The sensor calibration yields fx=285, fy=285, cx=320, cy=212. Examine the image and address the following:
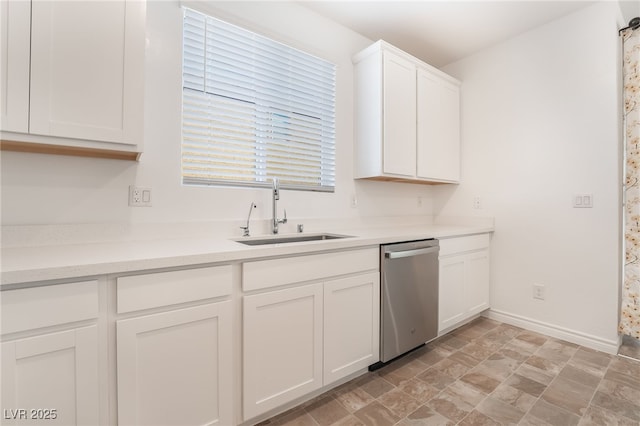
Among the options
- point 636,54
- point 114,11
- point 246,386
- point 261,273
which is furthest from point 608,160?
point 114,11

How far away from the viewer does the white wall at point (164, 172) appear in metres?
1.40

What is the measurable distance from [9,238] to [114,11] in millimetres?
1135

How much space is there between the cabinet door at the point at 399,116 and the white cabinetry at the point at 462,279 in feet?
2.52

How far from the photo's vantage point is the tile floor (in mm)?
1510

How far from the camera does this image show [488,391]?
1.73 m

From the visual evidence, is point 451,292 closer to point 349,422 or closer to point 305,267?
point 349,422

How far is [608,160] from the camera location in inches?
87.5

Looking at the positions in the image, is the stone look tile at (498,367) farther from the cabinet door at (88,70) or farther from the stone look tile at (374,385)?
the cabinet door at (88,70)

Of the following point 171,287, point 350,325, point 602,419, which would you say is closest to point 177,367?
point 171,287

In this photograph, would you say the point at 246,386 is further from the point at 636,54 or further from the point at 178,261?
the point at 636,54

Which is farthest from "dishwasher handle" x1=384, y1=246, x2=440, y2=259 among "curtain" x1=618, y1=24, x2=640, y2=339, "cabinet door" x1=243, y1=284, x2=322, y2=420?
"curtain" x1=618, y1=24, x2=640, y2=339

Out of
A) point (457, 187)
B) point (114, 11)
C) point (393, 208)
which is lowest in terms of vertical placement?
point (393, 208)

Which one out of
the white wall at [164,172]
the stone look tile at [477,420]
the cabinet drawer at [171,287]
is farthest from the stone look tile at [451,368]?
the cabinet drawer at [171,287]


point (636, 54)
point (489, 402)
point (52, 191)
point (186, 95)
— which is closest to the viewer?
point (52, 191)
